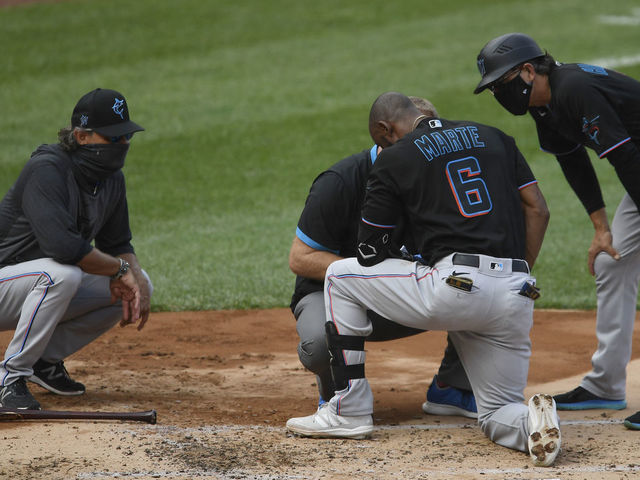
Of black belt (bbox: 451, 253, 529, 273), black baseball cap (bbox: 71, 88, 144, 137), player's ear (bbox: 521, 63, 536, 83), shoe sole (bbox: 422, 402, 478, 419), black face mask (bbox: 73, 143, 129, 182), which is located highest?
player's ear (bbox: 521, 63, 536, 83)

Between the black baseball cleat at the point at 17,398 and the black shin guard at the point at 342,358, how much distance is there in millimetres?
1563

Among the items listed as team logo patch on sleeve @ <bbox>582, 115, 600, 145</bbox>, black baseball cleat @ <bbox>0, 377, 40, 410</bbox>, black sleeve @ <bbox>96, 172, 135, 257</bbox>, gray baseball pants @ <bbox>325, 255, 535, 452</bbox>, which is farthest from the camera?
black sleeve @ <bbox>96, 172, 135, 257</bbox>

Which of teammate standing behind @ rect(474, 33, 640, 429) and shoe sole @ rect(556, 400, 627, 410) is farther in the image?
shoe sole @ rect(556, 400, 627, 410)

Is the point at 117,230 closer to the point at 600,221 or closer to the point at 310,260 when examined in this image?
the point at 310,260

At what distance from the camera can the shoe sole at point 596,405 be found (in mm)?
4891

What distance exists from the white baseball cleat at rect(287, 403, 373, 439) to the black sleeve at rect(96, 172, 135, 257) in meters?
1.68

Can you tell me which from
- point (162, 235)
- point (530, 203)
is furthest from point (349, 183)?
point (162, 235)

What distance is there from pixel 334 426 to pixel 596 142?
1879 millimetres

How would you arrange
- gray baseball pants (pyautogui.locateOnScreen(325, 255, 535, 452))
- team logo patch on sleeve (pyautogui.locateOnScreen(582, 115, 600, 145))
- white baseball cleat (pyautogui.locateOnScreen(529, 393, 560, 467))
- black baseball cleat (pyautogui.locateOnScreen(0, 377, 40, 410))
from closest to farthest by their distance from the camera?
white baseball cleat (pyautogui.locateOnScreen(529, 393, 560, 467)) < gray baseball pants (pyautogui.locateOnScreen(325, 255, 535, 452)) < team logo patch on sleeve (pyautogui.locateOnScreen(582, 115, 600, 145)) < black baseball cleat (pyautogui.locateOnScreen(0, 377, 40, 410))

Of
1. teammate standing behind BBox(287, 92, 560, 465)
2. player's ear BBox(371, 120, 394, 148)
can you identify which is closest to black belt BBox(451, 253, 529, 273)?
teammate standing behind BBox(287, 92, 560, 465)

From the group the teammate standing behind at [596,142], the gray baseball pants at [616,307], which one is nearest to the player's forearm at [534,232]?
the teammate standing behind at [596,142]

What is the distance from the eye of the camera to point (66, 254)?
4.63m

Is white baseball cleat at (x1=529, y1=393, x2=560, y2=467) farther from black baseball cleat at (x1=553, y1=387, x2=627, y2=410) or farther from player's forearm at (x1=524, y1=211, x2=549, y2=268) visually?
black baseball cleat at (x1=553, y1=387, x2=627, y2=410)

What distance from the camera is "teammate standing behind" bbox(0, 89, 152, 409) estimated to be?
4648 millimetres
